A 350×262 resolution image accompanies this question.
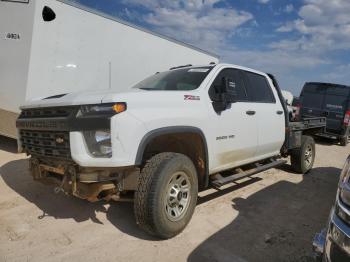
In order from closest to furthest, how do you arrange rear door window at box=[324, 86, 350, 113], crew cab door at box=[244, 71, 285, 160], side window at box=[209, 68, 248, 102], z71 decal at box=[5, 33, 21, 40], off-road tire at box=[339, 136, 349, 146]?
side window at box=[209, 68, 248, 102] < crew cab door at box=[244, 71, 285, 160] < z71 decal at box=[5, 33, 21, 40] < off-road tire at box=[339, 136, 349, 146] < rear door window at box=[324, 86, 350, 113]

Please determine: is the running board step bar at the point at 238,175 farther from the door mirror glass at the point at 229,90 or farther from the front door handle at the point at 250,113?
the door mirror glass at the point at 229,90

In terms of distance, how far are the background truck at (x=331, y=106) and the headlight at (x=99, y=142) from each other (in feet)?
33.8

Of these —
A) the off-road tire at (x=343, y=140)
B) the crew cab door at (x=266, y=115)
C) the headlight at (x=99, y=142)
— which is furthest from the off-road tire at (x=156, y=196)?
the off-road tire at (x=343, y=140)

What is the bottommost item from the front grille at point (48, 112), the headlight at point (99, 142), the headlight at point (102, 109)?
the headlight at point (99, 142)

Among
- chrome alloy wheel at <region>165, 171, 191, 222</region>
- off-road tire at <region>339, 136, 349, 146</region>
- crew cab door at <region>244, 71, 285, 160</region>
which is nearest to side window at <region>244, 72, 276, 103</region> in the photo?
crew cab door at <region>244, 71, 285, 160</region>

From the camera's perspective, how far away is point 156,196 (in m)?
3.34

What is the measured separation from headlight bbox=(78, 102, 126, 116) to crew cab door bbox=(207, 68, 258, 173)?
133 cm

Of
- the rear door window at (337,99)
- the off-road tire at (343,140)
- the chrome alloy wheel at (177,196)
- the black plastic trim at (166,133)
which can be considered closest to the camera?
the black plastic trim at (166,133)

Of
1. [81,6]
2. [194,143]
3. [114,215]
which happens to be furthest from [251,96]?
[81,6]

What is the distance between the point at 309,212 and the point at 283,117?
190cm

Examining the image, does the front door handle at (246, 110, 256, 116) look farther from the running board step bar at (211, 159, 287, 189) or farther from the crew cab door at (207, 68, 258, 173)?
the running board step bar at (211, 159, 287, 189)

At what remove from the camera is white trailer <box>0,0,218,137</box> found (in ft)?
19.5

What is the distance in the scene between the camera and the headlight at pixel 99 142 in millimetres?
3086

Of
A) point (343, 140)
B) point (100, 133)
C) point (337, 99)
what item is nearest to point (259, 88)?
point (100, 133)
